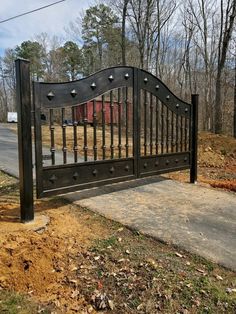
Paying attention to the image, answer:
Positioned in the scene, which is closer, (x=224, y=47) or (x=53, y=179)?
(x=53, y=179)

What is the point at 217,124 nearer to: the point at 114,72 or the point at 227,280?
the point at 114,72

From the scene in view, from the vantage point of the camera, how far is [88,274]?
7.71 ft

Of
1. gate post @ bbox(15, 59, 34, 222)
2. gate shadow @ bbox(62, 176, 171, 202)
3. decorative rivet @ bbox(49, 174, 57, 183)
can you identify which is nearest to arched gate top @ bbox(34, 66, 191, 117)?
gate post @ bbox(15, 59, 34, 222)

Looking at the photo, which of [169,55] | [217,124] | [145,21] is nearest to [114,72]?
[217,124]

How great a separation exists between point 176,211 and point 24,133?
194cm

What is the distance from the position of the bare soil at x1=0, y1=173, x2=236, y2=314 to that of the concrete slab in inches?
8.1

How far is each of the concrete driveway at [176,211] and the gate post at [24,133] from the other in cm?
91

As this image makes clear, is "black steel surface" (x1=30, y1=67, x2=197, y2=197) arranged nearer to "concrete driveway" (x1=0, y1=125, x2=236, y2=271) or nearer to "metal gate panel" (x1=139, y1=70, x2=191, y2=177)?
"metal gate panel" (x1=139, y1=70, x2=191, y2=177)

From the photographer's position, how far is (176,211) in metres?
3.74

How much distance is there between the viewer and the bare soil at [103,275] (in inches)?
80.0

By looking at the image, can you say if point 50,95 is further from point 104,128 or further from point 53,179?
point 104,128

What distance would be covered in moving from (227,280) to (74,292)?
3.57 ft

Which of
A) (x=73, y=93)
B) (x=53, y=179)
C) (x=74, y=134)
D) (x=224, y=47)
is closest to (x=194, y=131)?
(x=74, y=134)

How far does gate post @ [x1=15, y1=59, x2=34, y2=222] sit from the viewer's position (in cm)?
295
